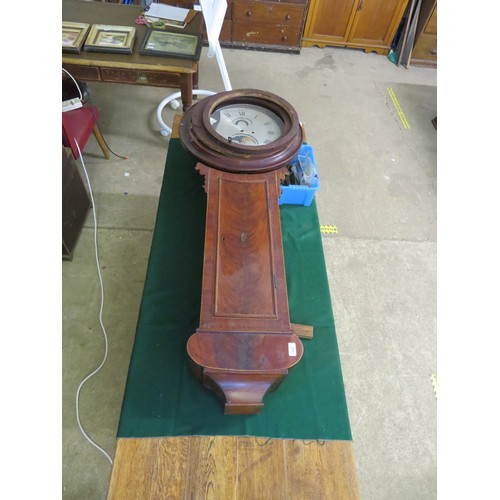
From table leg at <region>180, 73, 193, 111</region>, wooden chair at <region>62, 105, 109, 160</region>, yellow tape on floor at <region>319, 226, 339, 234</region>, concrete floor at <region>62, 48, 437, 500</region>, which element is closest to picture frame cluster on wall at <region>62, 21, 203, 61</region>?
table leg at <region>180, 73, 193, 111</region>

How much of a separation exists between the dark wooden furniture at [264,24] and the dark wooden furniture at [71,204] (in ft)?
7.31

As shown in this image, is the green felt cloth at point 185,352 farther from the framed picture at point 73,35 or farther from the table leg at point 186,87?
the framed picture at point 73,35

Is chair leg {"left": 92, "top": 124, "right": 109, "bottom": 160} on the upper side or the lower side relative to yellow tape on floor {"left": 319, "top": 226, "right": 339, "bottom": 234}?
upper

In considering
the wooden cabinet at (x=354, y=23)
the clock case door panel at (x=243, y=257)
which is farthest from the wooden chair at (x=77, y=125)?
the wooden cabinet at (x=354, y=23)

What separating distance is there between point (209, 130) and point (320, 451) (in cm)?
119

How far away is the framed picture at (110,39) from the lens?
2.06 meters

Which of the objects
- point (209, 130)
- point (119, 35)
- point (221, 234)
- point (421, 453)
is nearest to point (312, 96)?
point (119, 35)

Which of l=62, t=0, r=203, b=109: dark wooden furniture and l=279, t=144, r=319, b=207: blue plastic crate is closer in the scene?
l=279, t=144, r=319, b=207: blue plastic crate

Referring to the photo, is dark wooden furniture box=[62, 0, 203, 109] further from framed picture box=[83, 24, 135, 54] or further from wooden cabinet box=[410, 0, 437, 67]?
wooden cabinet box=[410, 0, 437, 67]

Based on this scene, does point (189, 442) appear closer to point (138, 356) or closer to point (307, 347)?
point (138, 356)

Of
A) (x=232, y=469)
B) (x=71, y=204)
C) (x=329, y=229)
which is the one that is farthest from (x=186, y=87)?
(x=232, y=469)

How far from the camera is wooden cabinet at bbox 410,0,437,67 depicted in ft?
12.0

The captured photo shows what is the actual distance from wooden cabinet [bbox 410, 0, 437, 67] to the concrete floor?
A: 440 mm

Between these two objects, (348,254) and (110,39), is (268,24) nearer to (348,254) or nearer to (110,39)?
(110,39)
